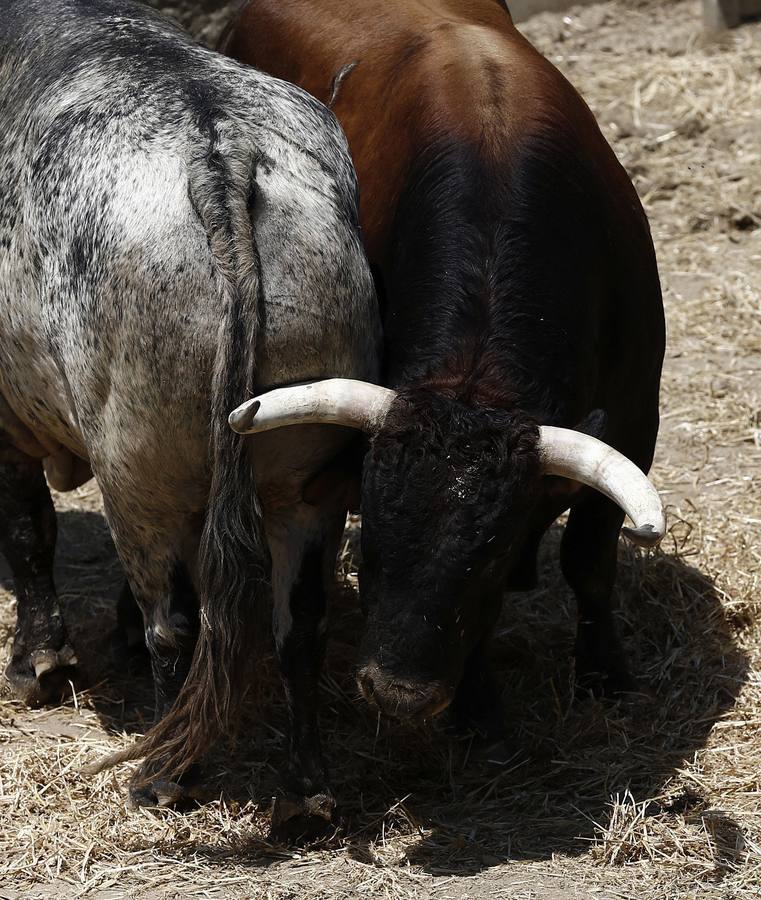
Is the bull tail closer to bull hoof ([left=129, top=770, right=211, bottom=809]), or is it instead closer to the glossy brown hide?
bull hoof ([left=129, top=770, right=211, bottom=809])

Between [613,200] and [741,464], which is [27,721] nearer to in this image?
[613,200]

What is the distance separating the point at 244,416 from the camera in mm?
3354

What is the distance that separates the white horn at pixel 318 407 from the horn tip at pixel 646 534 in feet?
2.49

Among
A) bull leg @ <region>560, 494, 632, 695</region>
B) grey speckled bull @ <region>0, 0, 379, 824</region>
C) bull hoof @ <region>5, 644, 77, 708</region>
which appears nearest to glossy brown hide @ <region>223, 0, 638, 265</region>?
grey speckled bull @ <region>0, 0, 379, 824</region>

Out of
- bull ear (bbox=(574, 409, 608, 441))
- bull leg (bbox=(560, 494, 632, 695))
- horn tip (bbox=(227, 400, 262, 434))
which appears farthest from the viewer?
bull leg (bbox=(560, 494, 632, 695))

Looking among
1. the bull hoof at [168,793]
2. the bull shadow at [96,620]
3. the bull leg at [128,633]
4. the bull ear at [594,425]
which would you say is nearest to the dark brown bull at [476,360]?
the bull ear at [594,425]

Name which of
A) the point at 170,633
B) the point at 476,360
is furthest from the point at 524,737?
the point at 476,360

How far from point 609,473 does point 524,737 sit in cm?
145

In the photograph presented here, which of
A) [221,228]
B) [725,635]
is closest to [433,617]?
[221,228]

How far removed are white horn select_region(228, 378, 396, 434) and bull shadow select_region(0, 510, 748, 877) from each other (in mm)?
739

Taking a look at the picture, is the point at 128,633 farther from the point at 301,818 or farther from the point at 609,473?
the point at 609,473

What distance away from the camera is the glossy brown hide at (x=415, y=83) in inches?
169

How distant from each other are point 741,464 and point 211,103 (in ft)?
10.8

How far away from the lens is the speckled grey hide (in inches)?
138
